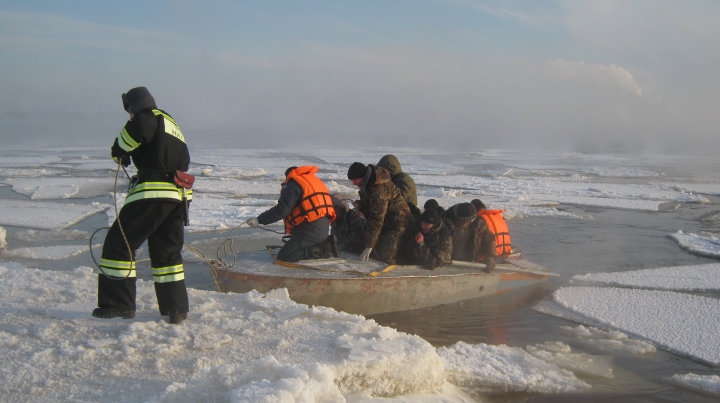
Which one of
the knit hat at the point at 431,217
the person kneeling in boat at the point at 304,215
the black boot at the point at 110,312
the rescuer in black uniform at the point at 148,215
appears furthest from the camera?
the knit hat at the point at 431,217

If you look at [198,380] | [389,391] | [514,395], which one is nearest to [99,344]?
[198,380]

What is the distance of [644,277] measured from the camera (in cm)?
650

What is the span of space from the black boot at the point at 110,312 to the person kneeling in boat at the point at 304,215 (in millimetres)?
1475

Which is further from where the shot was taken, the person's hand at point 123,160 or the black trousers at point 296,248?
the black trousers at point 296,248

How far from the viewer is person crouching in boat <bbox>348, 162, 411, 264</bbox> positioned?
5.22 m

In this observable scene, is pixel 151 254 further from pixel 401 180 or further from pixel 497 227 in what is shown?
pixel 497 227

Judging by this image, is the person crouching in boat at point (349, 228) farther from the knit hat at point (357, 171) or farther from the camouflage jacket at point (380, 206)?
the knit hat at point (357, 171)

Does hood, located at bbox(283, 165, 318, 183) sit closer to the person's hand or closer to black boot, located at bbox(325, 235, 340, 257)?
black boot, located at bbox(325, 235, 340, 257)

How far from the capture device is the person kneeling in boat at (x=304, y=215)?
4.85m

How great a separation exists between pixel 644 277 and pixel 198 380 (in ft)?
18.2

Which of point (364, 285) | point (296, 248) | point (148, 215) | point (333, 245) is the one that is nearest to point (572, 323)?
point (364, 285)

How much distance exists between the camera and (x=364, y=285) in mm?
5082

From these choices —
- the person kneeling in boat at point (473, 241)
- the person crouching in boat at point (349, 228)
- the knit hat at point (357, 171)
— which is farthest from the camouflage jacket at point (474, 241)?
the knit hat at point (357, 171)

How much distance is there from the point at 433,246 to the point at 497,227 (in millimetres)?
944
